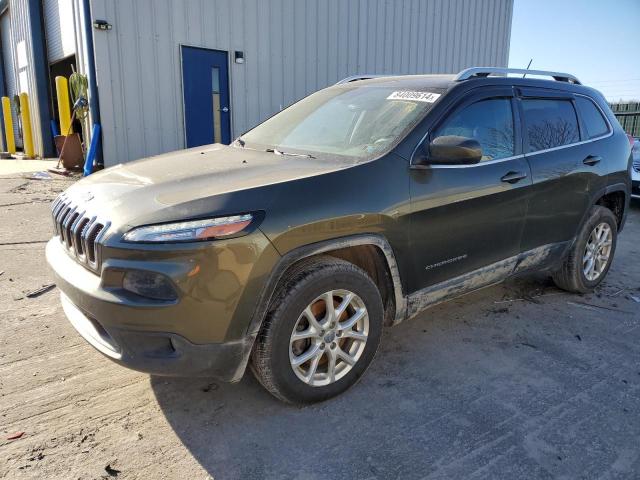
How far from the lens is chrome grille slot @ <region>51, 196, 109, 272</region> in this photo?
7.51 ft

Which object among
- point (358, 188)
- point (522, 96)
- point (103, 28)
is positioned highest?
point (103, 28)

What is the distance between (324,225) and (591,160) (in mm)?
2782

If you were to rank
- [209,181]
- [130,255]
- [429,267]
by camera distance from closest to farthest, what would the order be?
1. [130,255]
2. [209,181]
3. [429,267]

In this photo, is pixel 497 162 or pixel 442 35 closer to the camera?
pixel 497 162

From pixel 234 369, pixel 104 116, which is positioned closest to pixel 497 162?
pixel 234 369

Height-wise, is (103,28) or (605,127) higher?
(103,28)

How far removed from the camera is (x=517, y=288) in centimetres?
463

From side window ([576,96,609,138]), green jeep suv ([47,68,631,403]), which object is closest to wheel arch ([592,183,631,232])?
green jeep suv ([47,68,631,403])

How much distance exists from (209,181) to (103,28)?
24.8 ft

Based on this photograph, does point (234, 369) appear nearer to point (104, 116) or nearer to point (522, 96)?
point (522, 96)

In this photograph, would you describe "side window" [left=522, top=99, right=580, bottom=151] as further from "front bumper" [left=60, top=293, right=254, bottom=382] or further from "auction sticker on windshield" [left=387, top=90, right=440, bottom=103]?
"front bumper" [left=60, top=293, right=254, bottom=382]

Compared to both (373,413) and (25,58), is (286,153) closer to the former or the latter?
(373,413)

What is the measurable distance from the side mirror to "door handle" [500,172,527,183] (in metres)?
0.53

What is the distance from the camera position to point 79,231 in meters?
2.44
